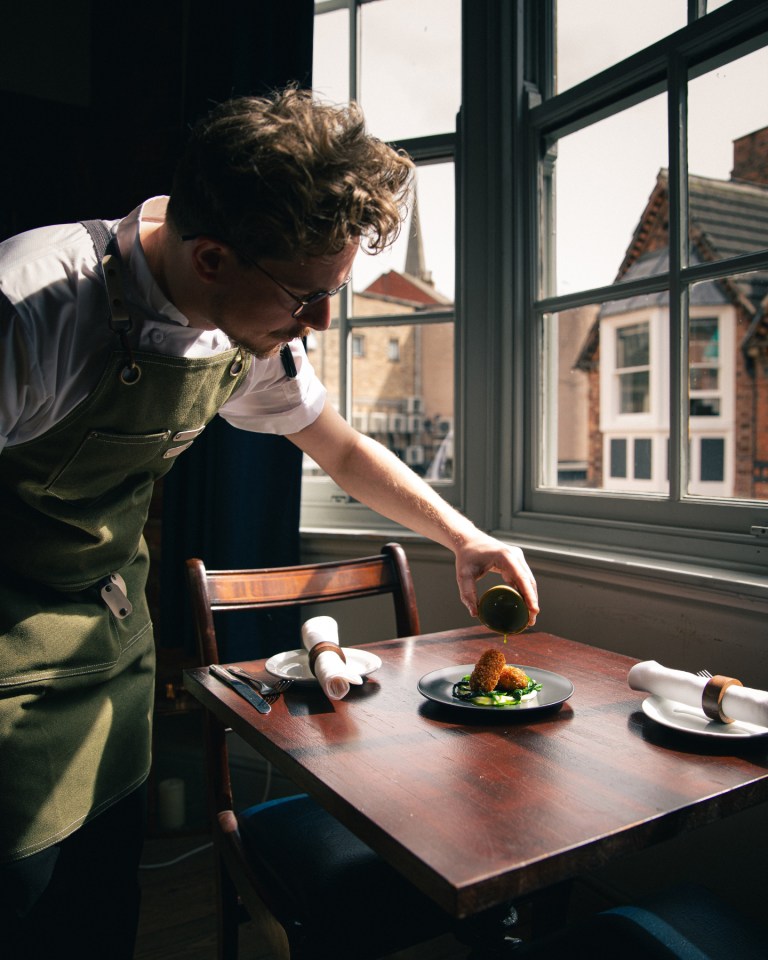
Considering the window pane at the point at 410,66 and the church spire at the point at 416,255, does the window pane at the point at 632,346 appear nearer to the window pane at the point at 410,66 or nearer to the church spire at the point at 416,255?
the church spire at the point at 416,255

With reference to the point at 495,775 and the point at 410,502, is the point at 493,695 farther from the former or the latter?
the point at 410,502

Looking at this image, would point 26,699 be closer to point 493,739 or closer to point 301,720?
point 301,720

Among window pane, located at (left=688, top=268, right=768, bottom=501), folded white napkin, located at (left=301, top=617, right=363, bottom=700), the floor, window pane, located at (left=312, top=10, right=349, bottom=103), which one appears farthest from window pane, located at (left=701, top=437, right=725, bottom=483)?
window pane, located at (left=312, top=10, right=349, bottom=103)

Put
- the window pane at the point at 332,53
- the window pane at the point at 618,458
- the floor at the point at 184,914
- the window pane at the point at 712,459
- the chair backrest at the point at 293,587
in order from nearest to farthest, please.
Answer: the chair backrest at the point at 293,587 < the window pane at the point at 712,459 < the floor at the point at 184,914 < the window pane at the point at 618,458 < the window pane at the point at 332,53

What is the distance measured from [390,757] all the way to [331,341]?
71.4 inches

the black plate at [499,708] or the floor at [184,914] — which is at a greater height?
the black plate at [499,708]

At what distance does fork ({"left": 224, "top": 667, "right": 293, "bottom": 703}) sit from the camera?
1.23 m

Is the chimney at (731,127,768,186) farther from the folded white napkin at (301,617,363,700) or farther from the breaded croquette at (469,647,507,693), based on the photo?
the folded white napkin at (301,617,363,700)

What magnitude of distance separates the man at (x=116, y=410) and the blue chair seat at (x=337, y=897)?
0.28 metres

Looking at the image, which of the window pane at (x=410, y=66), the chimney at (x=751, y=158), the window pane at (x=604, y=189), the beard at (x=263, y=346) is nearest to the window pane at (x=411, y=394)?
the window pane at (x=604, y=189)

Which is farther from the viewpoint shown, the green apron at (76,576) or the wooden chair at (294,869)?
the wooden chair at (294,869)

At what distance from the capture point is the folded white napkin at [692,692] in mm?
1026

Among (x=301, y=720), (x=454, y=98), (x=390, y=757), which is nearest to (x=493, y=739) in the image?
(x=390, y=757)

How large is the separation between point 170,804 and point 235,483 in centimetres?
104
